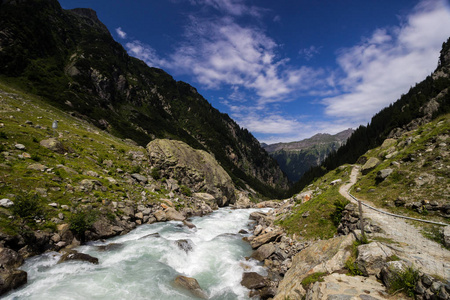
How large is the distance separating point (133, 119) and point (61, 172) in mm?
124194

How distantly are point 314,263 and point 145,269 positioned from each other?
43.5ft

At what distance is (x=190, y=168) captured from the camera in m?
44.2

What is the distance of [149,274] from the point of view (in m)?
13.9

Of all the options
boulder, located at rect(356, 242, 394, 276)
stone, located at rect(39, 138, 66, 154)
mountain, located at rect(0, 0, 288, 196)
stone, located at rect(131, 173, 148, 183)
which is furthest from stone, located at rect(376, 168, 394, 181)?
mountain, located at rect(0, 0, 288, 196)

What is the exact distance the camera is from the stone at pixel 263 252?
1883cm

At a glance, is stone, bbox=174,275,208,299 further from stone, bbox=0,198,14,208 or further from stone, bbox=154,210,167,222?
stone, bbox=0,198,14,208

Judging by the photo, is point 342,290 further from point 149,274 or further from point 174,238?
point 174,238

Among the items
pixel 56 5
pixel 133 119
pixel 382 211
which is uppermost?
pixel 56 5

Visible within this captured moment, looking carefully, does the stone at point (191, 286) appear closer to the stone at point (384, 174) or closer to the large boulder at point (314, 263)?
the large boulder at point (314, 263)

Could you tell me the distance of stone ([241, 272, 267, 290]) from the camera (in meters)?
14.2

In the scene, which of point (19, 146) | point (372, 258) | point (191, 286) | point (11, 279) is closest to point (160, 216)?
point (191, 286)

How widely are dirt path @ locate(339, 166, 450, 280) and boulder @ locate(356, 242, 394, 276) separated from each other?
31.1 inches

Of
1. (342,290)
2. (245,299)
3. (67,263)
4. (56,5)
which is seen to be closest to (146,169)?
(67,263)

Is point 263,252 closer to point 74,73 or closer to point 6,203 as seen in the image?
point 6,203
